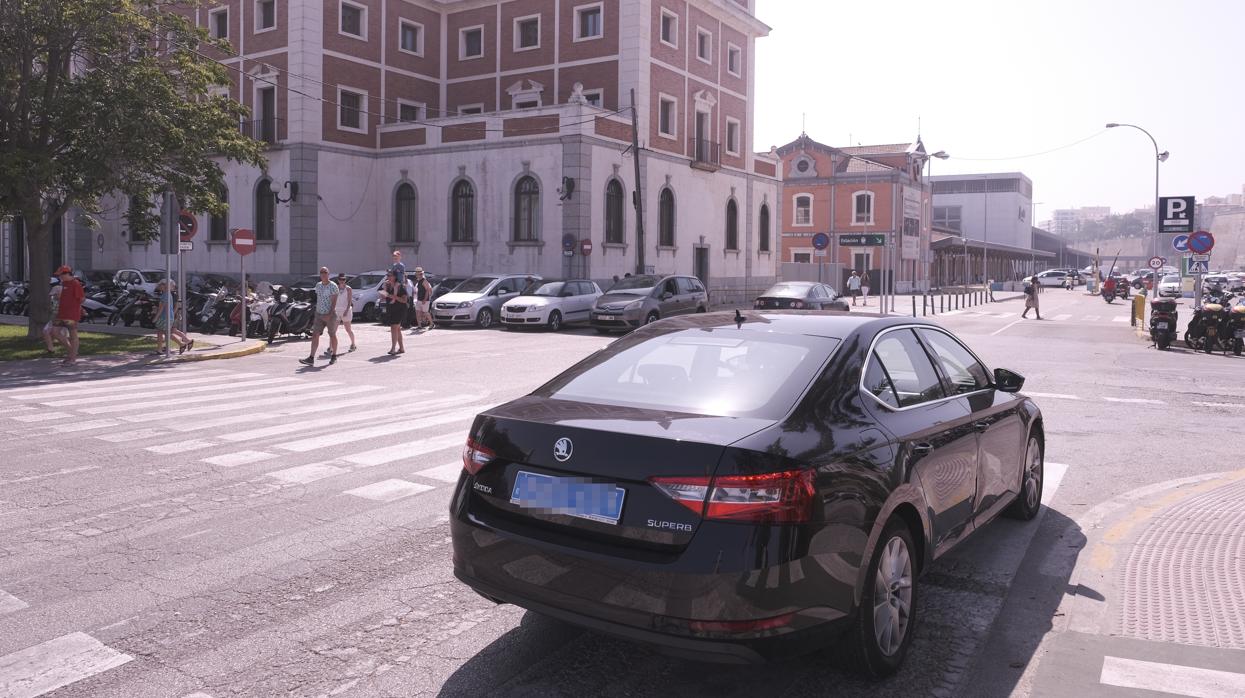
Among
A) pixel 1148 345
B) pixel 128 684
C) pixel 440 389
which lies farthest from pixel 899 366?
pixel 1148 345

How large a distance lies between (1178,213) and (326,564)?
29.2 metres

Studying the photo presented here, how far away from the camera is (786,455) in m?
3.61

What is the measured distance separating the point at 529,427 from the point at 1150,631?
3167 mm

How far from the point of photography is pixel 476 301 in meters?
27.8

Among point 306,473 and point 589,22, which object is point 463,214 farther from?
point 306,473

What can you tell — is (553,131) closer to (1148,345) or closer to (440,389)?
(1148,345)

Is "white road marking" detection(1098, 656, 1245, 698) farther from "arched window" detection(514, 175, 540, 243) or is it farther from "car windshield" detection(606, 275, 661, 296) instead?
"arched window" detection(514, 175, 540, 243)

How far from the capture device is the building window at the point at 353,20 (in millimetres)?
39719

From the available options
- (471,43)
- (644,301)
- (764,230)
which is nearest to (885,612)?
(644,301)

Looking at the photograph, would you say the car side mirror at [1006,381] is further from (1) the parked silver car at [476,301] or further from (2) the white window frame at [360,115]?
(2) the white window frame at [360,115]

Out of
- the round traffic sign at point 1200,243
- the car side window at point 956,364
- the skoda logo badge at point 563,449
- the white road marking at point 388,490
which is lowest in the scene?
the white road marking at point 388,490

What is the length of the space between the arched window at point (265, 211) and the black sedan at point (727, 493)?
38.2 meters

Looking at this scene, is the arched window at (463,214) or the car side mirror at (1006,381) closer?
the car side mirror at (1006,381)

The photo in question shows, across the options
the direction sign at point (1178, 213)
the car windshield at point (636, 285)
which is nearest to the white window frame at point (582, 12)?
the car windshield at point (636, 285)
